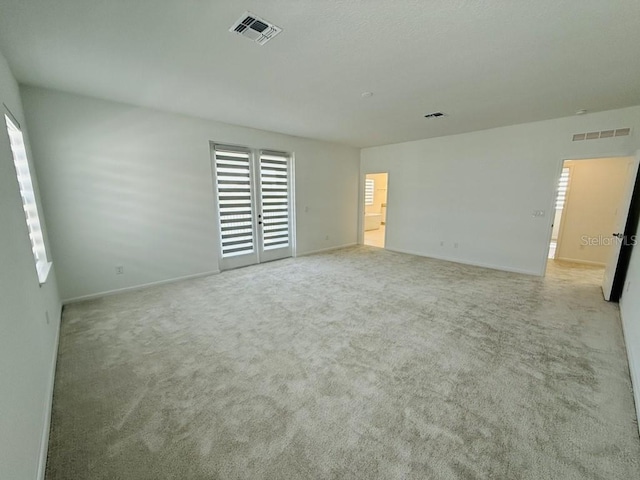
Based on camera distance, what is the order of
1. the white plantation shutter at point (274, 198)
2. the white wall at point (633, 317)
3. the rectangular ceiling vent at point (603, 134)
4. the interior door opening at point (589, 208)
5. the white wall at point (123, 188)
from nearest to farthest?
the white wall at point (633, 317) → the white wall at point (123, 188) → the rectangular ceiling vent at point (603, 134) → the interior door opening at point (589, 208) → the white plantation shutter at point (274, 198)

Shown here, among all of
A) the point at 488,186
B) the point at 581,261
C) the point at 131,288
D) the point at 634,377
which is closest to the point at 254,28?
the point at 131,288

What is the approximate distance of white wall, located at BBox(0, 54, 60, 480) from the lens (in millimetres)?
1110

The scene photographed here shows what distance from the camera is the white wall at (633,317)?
6.56ft

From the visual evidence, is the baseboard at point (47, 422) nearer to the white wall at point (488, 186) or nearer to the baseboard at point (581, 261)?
the white wall at point (488, 186)

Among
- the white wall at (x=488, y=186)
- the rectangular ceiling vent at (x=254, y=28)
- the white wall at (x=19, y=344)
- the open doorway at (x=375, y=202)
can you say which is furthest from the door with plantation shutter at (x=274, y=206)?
the open doorway at (x=375, y=202)

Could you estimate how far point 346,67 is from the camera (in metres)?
2.45

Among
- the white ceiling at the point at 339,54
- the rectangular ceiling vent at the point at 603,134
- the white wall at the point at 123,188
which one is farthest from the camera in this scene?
the rectangular ceiling vent at the point at 603,134

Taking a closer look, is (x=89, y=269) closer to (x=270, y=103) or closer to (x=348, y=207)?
(x=270, y=103)

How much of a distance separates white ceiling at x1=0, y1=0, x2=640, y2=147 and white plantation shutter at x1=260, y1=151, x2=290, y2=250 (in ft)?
5.19

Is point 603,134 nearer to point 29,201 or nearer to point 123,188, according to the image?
point 123,188

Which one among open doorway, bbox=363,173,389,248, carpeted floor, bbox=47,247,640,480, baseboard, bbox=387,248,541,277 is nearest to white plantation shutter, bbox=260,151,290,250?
carpeted floor, bbox=47,247,640,480

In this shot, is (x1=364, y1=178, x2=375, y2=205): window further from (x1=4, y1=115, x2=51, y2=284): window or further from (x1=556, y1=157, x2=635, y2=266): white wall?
(x1=4, y1=115, x2=51, y2=284): window

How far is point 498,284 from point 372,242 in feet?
13.0

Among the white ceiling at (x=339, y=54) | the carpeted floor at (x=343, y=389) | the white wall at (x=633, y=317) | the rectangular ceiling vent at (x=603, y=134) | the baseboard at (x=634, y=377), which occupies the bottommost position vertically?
the carpeted floor at (x=343, y=389)
